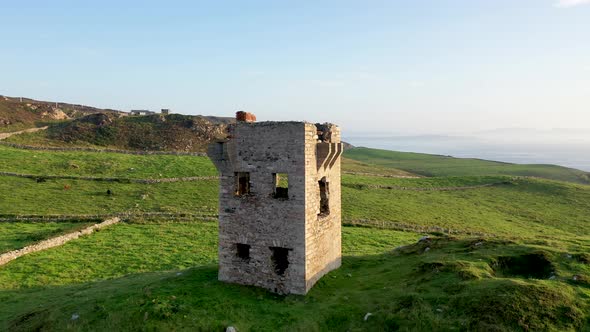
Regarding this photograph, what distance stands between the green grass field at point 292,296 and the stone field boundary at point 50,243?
2.06 ft

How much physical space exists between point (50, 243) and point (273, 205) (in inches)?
843

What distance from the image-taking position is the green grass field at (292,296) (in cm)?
1320

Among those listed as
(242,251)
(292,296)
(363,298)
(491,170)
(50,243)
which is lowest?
(50,243)

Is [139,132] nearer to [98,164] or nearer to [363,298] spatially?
[98,164]

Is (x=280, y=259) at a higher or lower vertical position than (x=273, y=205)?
lower

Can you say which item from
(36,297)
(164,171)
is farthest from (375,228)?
(164,171)

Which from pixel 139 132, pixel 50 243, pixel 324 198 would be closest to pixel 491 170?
pixel 139 132

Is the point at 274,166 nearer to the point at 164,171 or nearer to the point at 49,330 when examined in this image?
the point at 49,330

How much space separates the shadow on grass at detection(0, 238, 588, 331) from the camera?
495 inches

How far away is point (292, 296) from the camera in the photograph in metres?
16.1

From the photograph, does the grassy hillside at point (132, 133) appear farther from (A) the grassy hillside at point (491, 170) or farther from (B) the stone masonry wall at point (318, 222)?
(B) the stone masonry wall at point (318, 222)

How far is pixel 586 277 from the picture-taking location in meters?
14.2

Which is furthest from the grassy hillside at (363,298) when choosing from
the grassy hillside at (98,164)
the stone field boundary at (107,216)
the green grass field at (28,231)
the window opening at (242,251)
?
the grassy hillside at (98,164)

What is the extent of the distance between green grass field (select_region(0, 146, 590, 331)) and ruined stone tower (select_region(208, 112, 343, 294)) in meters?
0.90
